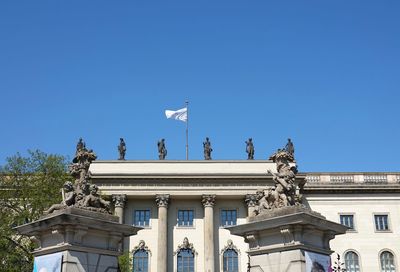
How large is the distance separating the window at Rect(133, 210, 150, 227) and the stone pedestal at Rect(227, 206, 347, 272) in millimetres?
46633

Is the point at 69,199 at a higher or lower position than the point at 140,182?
lower

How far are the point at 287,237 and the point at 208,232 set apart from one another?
45303 millimetres

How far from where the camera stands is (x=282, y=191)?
1354 cm

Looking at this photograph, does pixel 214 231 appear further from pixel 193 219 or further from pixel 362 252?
pixel 362 252

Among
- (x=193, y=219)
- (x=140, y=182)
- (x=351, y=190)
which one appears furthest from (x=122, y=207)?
(x=351, y=190)

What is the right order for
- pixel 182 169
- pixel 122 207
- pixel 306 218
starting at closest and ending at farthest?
pixel 306 218, pixel 122 207, pixel 182 169

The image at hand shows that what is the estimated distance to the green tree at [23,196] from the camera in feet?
111

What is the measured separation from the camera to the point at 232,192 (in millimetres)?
58844

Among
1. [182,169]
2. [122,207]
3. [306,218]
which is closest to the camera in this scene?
[306,218]

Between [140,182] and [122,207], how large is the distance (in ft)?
10.9

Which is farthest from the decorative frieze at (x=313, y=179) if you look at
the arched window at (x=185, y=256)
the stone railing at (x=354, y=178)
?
the arched window at (x=185, y=256)

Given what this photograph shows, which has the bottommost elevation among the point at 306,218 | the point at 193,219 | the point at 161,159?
the point at 306,218

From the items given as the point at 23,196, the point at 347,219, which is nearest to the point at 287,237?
the point at 23,196

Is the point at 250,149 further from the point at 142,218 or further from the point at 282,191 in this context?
the point at 282,191
